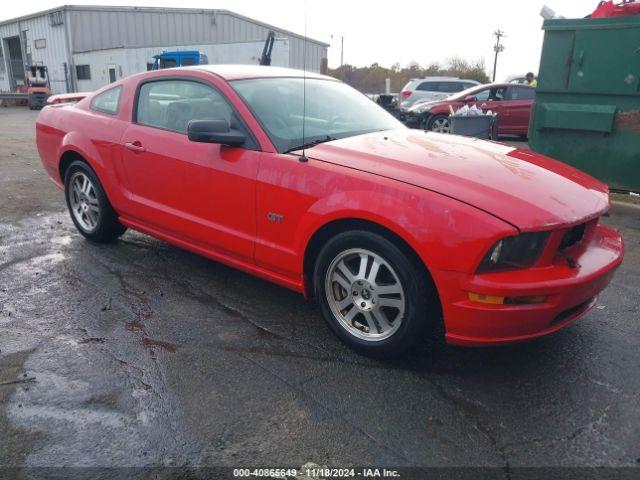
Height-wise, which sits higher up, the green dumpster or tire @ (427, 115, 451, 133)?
the green dumpster

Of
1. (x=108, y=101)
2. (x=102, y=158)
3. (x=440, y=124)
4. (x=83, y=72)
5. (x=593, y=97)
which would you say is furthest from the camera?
(x=83, y=72)

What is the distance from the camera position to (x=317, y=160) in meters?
3.07

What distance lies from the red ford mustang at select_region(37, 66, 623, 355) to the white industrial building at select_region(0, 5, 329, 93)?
21479 millimetres

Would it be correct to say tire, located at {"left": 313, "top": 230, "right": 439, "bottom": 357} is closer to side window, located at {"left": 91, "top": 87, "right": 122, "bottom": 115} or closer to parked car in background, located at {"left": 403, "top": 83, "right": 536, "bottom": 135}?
side window, located at {"left": 91, "top": 87, "right": 122, "bottom": 115}

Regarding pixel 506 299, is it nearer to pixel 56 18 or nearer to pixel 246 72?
pixel 246 72

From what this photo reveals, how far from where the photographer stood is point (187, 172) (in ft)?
12.0

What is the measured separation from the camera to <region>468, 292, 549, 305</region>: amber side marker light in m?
2.49

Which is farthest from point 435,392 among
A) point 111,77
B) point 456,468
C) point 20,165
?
point 111,77

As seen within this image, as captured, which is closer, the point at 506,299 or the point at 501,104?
the point at 506,299

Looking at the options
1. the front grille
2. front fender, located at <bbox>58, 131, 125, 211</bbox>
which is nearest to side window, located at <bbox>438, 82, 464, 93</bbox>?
front fender, located at <bbox>58, 131, 125, 211</bbox>

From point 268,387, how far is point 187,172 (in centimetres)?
166

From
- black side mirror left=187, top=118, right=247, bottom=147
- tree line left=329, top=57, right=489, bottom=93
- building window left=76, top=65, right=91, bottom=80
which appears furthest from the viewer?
tree line left=329, top=57, right=489, bottom=93

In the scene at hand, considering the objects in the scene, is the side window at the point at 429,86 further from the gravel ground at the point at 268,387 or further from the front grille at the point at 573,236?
the front grille at the point at 573,236

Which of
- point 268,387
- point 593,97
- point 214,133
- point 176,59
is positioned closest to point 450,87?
point 176,59
